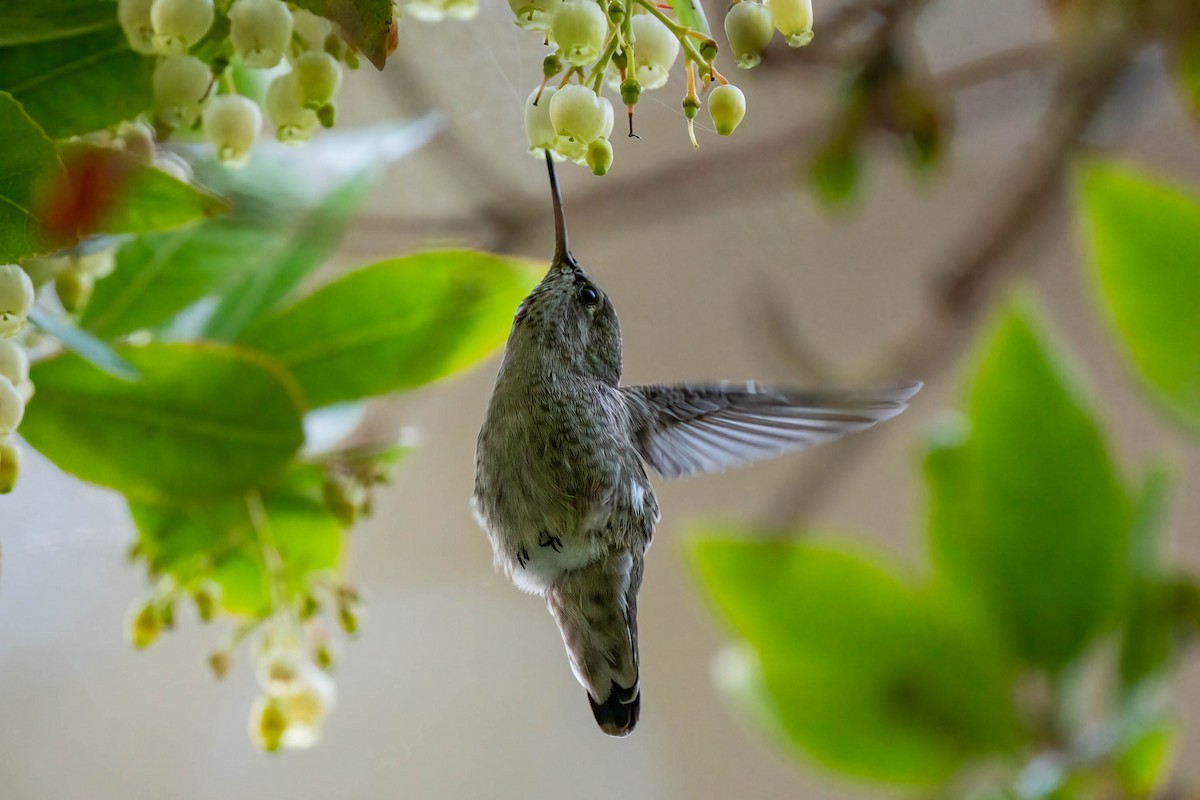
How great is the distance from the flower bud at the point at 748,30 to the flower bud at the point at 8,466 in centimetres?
32

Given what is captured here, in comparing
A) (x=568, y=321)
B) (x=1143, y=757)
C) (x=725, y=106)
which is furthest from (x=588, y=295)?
(x=1143, y=757)

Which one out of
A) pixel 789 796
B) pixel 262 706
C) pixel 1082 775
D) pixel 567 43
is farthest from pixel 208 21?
pixel 789 796

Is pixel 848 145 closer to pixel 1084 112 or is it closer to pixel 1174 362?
pixel 1084 112

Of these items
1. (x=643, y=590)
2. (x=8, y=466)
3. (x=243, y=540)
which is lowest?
(x=643, y=590)

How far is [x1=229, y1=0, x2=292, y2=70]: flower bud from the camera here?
467mm

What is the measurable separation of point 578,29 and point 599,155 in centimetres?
5

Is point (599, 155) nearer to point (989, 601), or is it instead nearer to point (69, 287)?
point (69, 287)

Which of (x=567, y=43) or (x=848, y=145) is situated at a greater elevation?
(x=567, y=43)

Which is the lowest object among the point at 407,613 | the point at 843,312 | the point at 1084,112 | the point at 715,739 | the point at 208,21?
the point at 715,739

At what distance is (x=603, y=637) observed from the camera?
0.70 metres

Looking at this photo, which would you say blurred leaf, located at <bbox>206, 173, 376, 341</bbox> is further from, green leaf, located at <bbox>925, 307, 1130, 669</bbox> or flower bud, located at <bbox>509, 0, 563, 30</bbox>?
green leaf, located at <bbox>925, 307, 1130, 669</bbox>

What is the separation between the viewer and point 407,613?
3.01 meters

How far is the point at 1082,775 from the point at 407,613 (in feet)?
7.49

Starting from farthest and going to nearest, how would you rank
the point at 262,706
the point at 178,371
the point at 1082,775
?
the point at 1082,775, the point at 262,706, the point at 178,371
